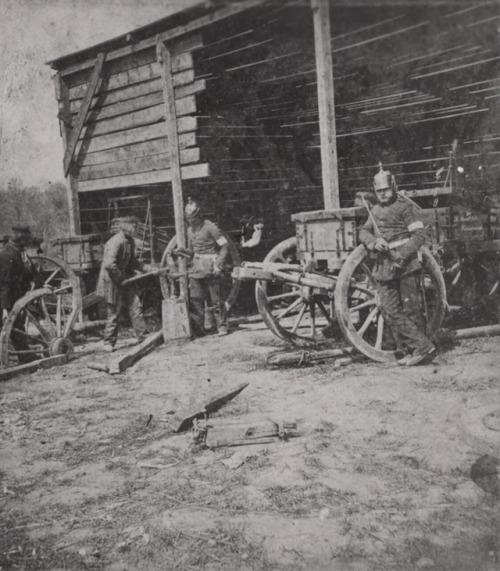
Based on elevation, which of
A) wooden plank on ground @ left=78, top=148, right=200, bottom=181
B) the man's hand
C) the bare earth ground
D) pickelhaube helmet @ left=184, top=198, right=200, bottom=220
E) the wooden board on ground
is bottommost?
the bare earth ground

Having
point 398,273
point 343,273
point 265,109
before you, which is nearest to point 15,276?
point 343,273

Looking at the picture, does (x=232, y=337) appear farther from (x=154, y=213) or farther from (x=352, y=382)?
(x=154, y=213)

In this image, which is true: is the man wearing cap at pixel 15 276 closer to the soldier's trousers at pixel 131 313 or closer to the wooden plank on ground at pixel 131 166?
the soldier's trousers at pixel 131 313

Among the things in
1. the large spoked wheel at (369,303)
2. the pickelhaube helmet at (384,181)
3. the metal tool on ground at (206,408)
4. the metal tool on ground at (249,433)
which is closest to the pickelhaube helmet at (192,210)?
the large spoked wheel at (369,303)

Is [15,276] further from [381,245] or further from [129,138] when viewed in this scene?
[381,245]

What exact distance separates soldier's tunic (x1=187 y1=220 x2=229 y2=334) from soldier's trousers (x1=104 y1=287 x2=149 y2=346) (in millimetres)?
871

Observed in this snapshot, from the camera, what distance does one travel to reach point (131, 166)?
9.99 meters

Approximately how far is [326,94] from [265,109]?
4.59 metres

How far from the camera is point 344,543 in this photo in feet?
9.46

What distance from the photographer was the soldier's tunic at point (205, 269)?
9078 millimetres

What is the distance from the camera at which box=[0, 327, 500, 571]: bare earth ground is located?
2.90 meters

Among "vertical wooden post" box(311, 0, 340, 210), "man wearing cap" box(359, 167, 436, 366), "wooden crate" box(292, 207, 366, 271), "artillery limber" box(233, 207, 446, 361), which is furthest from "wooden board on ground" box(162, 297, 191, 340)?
"man wearing cap" box(359, 167, 436, 366)

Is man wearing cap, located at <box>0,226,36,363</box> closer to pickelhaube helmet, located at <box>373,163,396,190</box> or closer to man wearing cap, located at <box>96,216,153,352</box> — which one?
man wearing cap, located at <box>96,216,153,352</box>

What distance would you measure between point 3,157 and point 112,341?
3.13 metres
